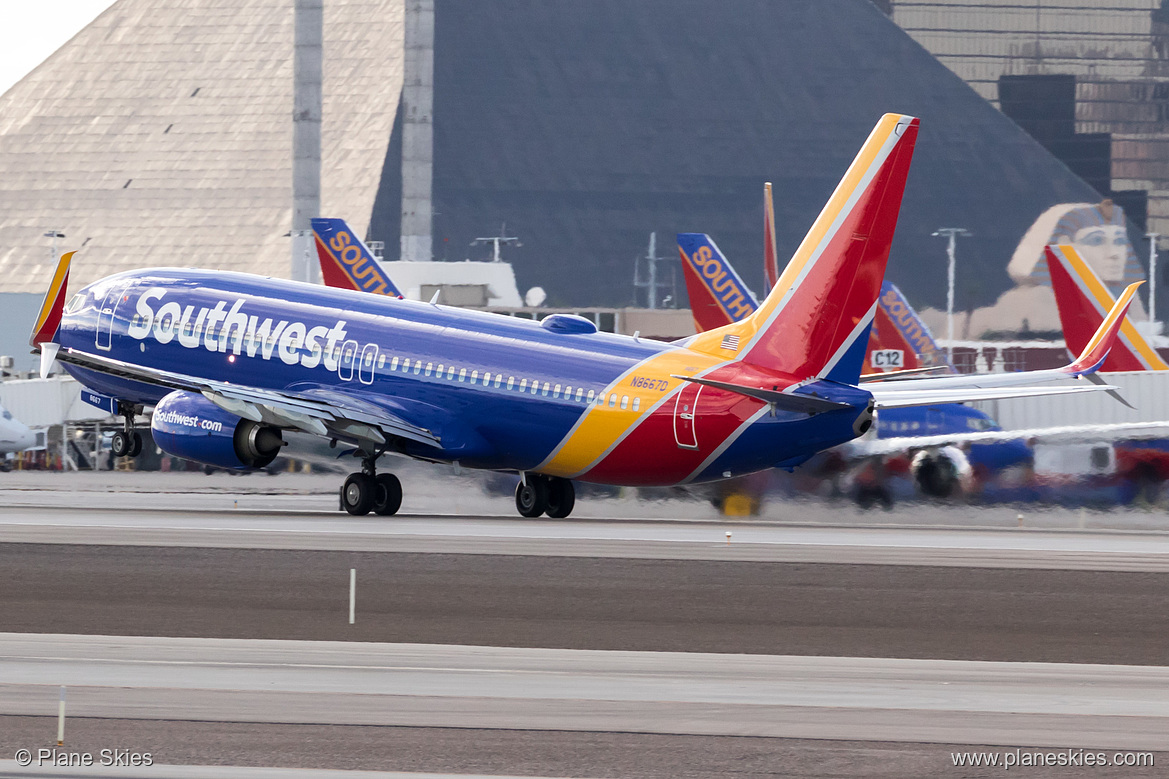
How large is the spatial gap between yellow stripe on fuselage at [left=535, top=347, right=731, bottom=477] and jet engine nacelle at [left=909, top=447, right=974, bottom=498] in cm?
630

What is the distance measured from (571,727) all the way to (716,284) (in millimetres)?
46514

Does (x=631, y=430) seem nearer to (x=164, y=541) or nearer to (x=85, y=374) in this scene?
(x=164, y=541)

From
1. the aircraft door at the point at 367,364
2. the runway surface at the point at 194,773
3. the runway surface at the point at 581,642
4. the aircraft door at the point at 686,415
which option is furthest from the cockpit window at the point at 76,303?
the runway surface at the point at 194,773

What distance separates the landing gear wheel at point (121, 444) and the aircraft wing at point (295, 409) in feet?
9.66

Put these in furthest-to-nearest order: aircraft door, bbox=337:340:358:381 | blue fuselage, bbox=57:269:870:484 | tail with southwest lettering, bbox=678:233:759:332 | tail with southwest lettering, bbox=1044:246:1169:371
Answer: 1. tail with southwest lettering, bbox=678:233:759:332
2. tail with southwest lettering, bbox=1044:246:1169:371
3. aircraft door, bbox=337:340:358:381
4. blue fuselage, bbox=57:269:870:484

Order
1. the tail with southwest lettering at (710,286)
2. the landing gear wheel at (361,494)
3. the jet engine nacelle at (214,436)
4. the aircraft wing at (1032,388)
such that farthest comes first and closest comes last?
1. the tail with southwest lettering at (710,286)
2. the landing gear wheel at (361,494)
3. the jet engine nacelle at (214,436)
4. the aircraft wing at (1032,388)

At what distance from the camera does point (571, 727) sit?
700 inches

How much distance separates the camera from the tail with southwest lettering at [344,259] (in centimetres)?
6569

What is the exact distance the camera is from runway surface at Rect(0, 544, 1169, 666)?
947 inches

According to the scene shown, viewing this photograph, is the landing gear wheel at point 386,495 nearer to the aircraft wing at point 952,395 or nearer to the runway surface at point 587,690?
the aircraft wing at point 952,395

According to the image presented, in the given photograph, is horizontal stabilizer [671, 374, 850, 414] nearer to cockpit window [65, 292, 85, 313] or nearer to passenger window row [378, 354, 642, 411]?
passenger window row [378, 354, 642, 411]

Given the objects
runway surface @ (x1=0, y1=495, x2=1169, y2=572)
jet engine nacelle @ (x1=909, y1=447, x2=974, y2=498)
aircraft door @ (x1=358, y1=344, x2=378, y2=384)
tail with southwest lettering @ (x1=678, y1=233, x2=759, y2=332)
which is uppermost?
tail with southwest lettering @ (x1=678, y1=233, x2=759, y2=332)

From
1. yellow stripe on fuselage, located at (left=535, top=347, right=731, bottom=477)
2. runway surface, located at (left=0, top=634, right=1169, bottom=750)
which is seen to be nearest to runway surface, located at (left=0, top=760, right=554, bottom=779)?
runway surface, located at (left=0, top=634, right=1169, bottom=750)

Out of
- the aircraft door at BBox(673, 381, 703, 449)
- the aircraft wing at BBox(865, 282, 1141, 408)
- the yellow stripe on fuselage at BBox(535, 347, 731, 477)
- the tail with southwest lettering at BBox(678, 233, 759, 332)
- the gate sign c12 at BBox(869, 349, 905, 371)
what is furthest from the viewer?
the gate sign c12 at BBox(869, 349, 905, 371)
